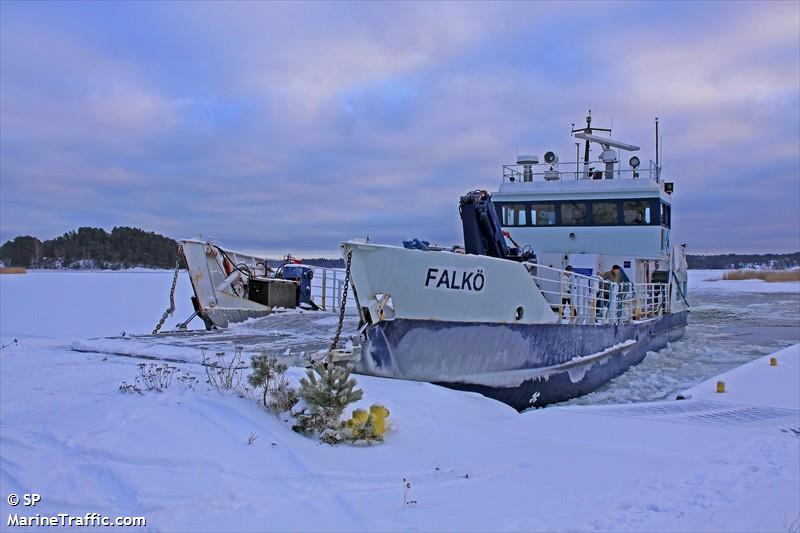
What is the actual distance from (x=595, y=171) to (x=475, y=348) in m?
8.80

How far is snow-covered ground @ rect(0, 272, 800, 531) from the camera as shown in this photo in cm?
379

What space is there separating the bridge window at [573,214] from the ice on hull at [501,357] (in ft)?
10.9

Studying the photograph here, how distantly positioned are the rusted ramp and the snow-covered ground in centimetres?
50

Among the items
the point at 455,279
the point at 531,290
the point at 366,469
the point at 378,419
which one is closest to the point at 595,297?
the point at 531,290

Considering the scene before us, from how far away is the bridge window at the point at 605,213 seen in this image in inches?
569

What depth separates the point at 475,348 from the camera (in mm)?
8242

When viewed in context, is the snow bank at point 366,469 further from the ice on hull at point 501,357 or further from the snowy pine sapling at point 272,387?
the ice on hull at point 501,357

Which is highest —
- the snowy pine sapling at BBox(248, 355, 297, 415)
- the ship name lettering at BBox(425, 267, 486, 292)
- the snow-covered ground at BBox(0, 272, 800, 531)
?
the ship name lettering at BBox(425, 267, 486, 292)

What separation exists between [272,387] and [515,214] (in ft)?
33.6

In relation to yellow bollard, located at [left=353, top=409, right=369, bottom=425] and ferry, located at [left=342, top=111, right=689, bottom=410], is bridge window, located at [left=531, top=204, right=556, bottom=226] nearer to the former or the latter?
ferry, located at [left=342, top=111, right=689, bottom=410]

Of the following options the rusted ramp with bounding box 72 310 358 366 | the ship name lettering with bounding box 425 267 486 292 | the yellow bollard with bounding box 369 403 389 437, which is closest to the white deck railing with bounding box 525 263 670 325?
the ship name lettering with bounding box 425 267 486 292

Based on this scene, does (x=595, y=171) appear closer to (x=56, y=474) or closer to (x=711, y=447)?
(x=711, y=447)

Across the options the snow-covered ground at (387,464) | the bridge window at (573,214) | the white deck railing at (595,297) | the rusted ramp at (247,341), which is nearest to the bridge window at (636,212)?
the bridge window at (573,214)

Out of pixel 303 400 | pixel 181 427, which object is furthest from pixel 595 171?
pixel 181 427
